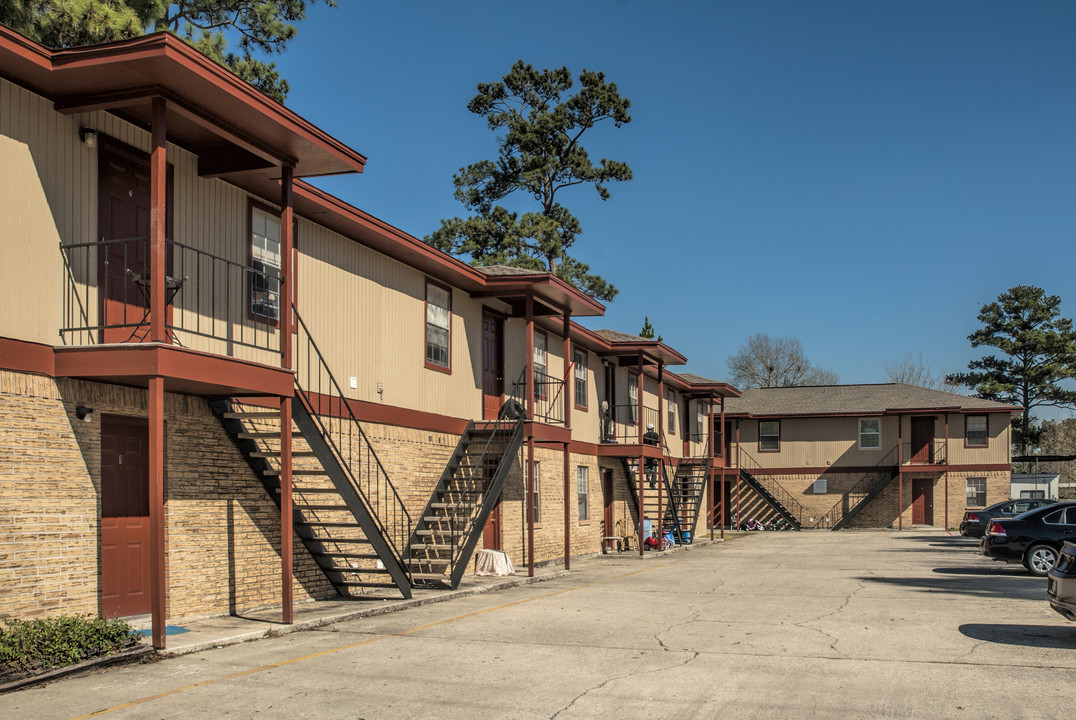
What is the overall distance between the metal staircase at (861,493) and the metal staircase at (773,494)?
1.26 metres

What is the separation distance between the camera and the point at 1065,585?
11.3 metres

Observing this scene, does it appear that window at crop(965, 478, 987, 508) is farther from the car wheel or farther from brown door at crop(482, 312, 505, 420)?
brown door at crop(482, 312, 505, 420)

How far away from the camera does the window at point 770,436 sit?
50000 millimetres

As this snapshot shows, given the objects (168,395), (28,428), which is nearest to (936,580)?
(168,395)

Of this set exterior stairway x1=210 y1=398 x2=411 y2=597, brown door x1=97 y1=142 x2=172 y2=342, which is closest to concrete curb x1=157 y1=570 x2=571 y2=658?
exterior stairway x1=210 y1=398 x2=411 y2=597

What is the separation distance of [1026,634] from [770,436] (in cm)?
3858

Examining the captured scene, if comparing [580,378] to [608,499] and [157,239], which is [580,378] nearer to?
[608,499]

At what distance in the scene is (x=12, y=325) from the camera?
10.4 m

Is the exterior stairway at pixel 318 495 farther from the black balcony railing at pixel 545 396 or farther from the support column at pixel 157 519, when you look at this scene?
the black balcony railing at pixel 545 396

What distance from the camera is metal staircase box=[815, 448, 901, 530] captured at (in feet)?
153

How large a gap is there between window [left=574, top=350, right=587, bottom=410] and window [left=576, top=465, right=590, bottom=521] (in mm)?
1749

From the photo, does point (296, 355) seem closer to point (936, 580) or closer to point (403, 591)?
point (403, 591)

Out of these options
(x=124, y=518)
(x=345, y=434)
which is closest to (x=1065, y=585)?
(x=345, y=434)

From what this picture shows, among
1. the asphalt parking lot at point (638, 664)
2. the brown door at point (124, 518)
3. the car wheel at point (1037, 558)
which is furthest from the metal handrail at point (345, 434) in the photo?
the car wheel at point (1037, 558)
